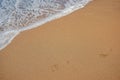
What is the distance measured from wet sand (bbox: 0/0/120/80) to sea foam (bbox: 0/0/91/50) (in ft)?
0.45

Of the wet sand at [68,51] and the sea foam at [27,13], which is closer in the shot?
the wet sand at [68,51]

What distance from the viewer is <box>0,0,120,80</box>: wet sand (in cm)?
164

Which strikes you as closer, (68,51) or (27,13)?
(68,51)

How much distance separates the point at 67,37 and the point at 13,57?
1.69 feet

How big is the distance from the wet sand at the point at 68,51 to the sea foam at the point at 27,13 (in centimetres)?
14

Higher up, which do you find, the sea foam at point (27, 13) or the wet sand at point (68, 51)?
the sea foam at point (27, 13)

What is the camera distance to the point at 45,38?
1970mm

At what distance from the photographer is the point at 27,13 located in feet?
8.26

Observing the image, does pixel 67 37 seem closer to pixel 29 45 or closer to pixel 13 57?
pixel 29 45

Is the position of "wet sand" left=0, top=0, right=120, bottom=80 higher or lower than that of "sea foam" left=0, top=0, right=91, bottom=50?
lower

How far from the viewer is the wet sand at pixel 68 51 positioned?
1641 mm

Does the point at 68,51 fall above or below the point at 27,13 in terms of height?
below

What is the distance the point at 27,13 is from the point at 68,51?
93 cm

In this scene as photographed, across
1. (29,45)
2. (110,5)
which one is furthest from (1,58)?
(110,5)
